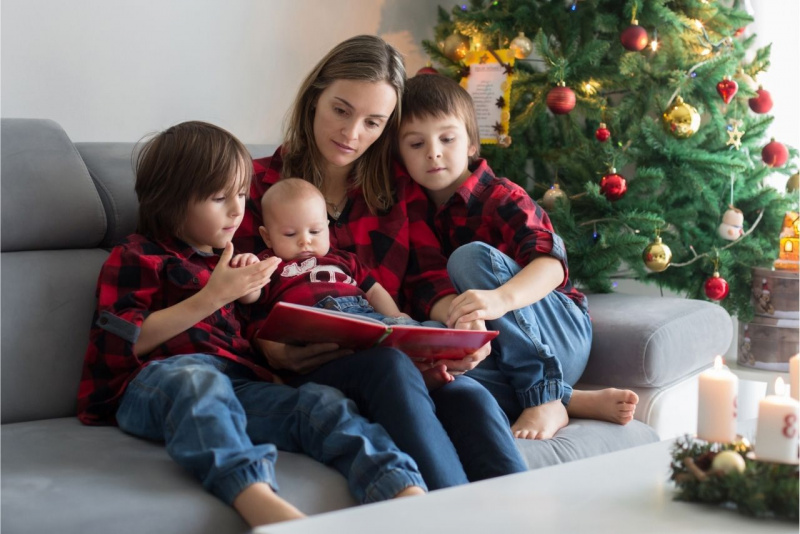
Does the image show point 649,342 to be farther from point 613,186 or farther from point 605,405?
point 613,186

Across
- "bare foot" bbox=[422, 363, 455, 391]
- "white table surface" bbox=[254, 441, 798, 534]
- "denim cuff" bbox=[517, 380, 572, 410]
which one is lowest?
"denim cuff" bbox=[517, 380, 572, 410]

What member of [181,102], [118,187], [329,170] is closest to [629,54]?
[329,170]

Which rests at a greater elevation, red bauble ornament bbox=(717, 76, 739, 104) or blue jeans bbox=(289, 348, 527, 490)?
red bauble ornament bbox=(717, 76, 739, 104)

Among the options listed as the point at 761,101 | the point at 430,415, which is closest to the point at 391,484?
the point at 430,415

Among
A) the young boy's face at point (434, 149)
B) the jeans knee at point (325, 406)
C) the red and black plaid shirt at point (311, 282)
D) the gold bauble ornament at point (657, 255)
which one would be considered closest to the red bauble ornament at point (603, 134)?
the gold bauble ornament at point (657, 255)

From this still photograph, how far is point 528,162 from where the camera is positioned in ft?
10.5

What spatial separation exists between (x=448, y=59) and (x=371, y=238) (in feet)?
3.54

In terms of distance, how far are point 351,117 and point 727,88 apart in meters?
1.20

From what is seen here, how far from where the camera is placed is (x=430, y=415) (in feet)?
4.90

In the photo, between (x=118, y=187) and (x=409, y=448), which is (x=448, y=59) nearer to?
(x=118, y=187)

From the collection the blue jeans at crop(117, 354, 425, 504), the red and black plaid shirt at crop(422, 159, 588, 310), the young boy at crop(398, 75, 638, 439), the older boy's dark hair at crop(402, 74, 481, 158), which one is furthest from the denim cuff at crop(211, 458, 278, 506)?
the older boy's dark hair at crop(402, 74, 481, 158)

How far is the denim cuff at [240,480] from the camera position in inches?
50.1

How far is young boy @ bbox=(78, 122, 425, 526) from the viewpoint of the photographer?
1.33 meters

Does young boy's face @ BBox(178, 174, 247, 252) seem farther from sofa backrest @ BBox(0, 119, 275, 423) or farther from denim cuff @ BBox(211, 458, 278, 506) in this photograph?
denim cuff @ BBox(211, 458, 278, 506)
